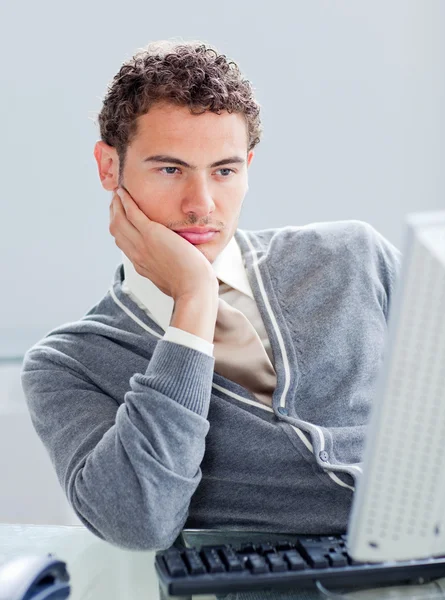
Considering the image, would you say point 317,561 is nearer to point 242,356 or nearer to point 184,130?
point 242,356

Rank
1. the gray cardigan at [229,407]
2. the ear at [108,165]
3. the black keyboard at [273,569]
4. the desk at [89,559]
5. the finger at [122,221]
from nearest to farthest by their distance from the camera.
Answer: the black keyboard at [273,569] → the desk at [89,559] → the gray cardigan at [229,407] → the finger at [122,221] → the ear at [108,165]

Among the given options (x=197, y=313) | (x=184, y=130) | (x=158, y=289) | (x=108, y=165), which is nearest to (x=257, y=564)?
(x=197, y=313)

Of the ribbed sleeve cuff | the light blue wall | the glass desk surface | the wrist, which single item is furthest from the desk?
the light blue wall

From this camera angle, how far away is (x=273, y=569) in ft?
3.06

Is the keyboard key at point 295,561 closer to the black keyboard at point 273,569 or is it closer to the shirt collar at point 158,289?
the black keyboard at point 273,569

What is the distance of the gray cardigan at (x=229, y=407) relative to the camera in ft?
3.84

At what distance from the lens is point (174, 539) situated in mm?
1214

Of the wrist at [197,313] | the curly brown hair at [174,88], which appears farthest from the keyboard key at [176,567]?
the curly brown hair at [174,88]

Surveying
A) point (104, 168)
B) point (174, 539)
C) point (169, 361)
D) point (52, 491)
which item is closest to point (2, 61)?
point (104, 168)

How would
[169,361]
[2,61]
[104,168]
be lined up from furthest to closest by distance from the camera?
[2,61] < [104,168] < [169,361]

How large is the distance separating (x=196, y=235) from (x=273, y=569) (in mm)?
664

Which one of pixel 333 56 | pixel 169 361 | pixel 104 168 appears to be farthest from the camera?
pixel 333 56

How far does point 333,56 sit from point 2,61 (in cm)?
95

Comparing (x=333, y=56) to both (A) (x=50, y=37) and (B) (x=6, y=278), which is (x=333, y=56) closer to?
(A) (x=50, y=37)
